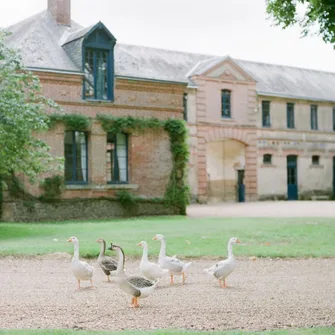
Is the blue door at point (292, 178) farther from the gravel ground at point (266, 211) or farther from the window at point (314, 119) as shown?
the gravel ground at point (266, 211)

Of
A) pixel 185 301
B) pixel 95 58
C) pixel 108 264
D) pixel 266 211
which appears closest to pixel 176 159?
pixel 266 211

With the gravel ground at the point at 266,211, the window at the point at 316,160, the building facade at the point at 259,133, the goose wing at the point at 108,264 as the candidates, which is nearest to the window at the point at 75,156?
the gravel ground at the point at 266,211

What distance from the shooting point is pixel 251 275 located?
1120 centimetres

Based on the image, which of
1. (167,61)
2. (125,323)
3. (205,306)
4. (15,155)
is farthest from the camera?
(167,61)

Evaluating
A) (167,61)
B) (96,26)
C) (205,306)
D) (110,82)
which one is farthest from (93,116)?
(205,306)

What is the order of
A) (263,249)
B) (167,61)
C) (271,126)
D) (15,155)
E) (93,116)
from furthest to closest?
(271,126), (167,61), (93,116), (15,155), (263,249)

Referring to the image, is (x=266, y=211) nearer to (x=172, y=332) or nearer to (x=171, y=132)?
(x=171, y=132)

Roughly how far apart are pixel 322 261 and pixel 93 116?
49.8 feet

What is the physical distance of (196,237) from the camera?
54.6 ft

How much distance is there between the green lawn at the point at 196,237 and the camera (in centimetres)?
1401

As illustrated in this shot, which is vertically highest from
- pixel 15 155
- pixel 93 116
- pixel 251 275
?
pixel 93 116

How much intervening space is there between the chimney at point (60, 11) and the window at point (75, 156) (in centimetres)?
601

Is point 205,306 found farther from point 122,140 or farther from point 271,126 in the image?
point 271,126

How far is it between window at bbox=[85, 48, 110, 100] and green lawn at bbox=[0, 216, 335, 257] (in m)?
6.84
